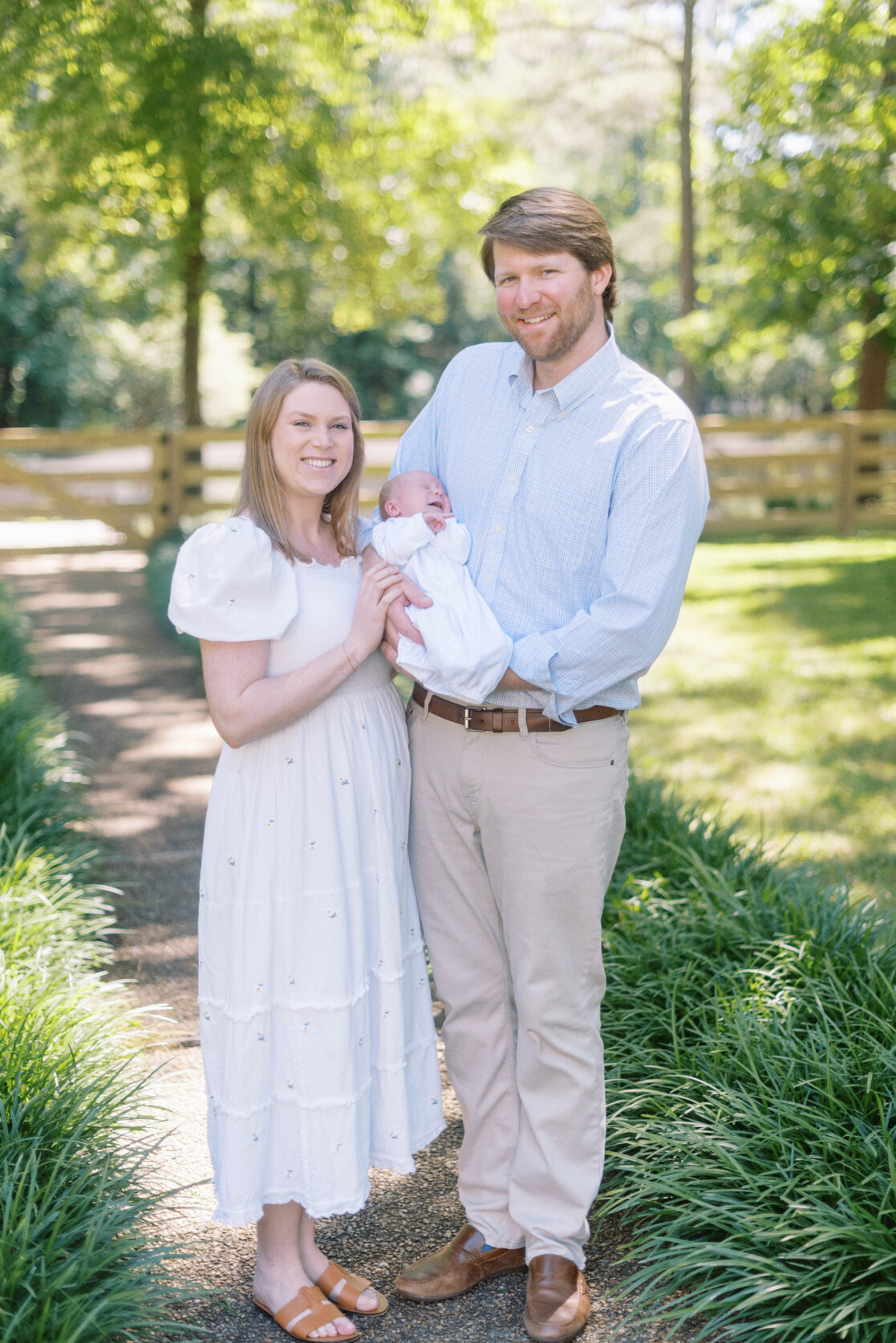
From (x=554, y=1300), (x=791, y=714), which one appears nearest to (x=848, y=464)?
(x=791, y=714)

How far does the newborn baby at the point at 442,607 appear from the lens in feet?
7.94

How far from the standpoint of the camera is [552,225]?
248cm

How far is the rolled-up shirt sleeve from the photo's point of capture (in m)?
2.40

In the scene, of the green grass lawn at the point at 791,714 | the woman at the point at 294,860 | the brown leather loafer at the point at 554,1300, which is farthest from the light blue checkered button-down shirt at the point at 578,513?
the green grass lawn at the point at 791,714

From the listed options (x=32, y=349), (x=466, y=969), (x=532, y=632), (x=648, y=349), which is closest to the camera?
(x=532, y=632)

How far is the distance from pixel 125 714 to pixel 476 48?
785 cm

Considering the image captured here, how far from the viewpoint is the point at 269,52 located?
1068 cm

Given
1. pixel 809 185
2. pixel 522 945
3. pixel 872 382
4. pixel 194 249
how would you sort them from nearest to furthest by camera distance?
pixel 522 945 < pixel 809 185 < pixel 194 249 < pixel 872 382

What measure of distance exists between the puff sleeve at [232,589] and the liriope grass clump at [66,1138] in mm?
1091

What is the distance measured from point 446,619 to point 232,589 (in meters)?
0.43

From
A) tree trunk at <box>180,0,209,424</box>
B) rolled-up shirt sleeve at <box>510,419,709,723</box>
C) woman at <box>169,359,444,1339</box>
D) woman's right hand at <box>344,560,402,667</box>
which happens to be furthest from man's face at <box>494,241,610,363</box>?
tree trunk at <box>180,0,209,424</box>

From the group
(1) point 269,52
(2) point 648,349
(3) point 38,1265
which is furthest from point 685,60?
(2) point 648,349

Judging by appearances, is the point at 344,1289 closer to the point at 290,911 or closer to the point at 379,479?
the point at 290,911

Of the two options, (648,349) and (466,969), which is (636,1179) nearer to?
(466,969)
